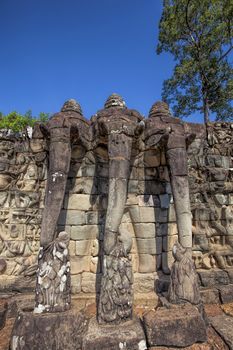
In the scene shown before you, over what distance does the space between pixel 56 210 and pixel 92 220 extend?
1203 millimetres

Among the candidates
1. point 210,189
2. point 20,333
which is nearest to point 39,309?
point 20,333

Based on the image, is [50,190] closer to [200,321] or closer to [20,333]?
[20,333]

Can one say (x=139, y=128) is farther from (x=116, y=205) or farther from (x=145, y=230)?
(x=145, y=230)

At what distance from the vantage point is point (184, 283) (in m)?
3.48

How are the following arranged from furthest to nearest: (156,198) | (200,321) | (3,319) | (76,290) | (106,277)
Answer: (156,198)
(76,290)
(3,319)
(106,277)
(200,321)

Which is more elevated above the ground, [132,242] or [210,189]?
[210,189]

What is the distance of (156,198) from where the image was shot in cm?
499

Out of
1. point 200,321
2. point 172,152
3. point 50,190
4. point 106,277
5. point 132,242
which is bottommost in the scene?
point 200,321

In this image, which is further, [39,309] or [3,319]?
[3,319]

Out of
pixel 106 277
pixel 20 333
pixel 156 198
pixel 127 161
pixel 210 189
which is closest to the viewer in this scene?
pixel 20 333

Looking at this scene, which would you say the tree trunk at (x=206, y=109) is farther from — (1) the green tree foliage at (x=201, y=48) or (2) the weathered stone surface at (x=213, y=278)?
(2) the weathered stone surface at (x=213, y=278)

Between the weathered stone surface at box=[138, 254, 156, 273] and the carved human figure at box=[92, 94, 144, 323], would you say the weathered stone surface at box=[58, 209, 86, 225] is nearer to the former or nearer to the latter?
the carved human figure at box=[92, 94, 144, 323]

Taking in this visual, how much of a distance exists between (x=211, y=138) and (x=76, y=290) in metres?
4.83

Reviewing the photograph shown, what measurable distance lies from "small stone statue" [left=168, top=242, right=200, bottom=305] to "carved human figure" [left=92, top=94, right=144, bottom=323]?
72 cm
